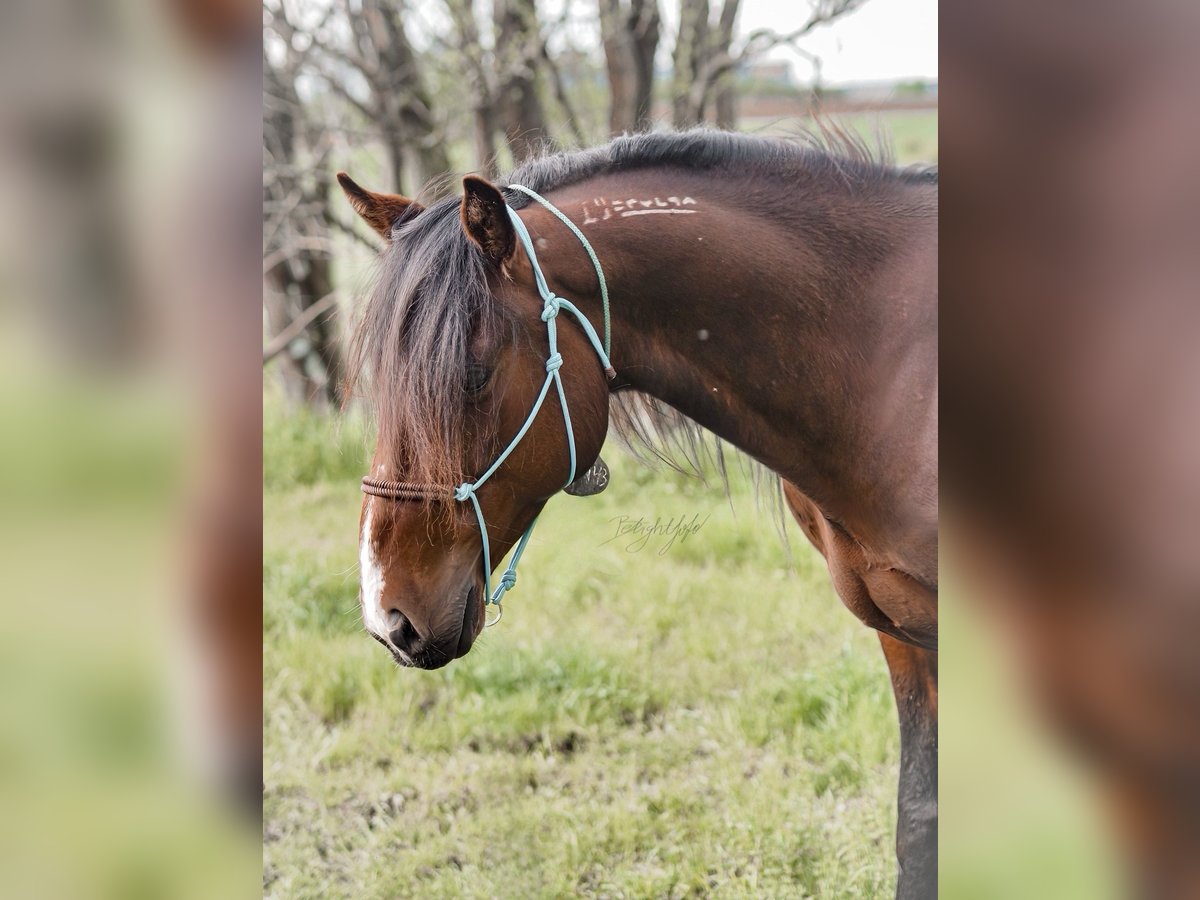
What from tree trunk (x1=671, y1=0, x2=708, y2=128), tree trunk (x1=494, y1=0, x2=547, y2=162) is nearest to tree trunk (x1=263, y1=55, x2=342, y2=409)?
tree trunk (x1=494, y1=0, x2=547, y2=162)

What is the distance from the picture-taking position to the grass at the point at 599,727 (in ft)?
7.32

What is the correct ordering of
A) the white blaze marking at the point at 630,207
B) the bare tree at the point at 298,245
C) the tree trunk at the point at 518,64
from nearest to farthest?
the white blaze marking at the point at 630,207 < the tree trunk at the point at 518,64 < the bare tree at the point at 298,245

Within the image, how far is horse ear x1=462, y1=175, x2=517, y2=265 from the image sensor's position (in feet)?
4.16

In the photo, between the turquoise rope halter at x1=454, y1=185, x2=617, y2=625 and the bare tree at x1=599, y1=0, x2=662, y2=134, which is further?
the bare tree at x1=599, y1=0, x2=662, y2=134

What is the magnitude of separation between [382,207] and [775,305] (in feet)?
2.23

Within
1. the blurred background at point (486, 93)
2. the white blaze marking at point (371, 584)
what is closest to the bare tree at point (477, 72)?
the blurred background at point (486, 93)

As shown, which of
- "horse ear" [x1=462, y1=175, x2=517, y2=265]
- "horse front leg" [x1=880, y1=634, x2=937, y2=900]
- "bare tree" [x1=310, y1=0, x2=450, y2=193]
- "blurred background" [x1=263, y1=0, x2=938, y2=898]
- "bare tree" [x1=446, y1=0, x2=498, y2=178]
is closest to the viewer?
"horse ear" [x1=462, y1=175, x2=517, y2=265]

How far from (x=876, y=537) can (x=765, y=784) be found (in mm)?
1113

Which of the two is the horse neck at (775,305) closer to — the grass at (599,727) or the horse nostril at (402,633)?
the horse nostril at (402,633)

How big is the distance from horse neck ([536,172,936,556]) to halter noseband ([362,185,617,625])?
0.04 meters

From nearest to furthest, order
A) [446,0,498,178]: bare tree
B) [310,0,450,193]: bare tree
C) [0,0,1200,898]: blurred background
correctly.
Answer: [0,0,1200,898]: blurred background → [446,0,498,178]: bare tree → [310,0,450,193]: bare tree
